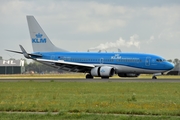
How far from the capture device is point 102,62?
6888cm

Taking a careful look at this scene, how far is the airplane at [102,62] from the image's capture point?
216 ft

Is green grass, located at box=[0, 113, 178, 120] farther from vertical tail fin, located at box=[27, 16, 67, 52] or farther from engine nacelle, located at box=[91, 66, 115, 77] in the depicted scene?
vertical tail fin, located at box=[27, 16, 67, 52]

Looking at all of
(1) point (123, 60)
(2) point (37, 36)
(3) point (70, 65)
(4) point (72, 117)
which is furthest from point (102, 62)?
(4) point (72, 117)

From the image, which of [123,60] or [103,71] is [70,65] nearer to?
[103,71]

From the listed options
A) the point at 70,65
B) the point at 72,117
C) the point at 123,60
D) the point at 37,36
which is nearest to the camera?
the point at 72,117

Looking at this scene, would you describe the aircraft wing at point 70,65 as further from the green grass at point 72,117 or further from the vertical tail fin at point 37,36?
the green grass at point 72,117

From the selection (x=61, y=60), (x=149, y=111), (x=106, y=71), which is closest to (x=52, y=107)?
(x=149, y=111)

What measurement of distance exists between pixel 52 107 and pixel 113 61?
45.0 metres

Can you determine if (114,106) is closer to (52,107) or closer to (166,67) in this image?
(52,107)

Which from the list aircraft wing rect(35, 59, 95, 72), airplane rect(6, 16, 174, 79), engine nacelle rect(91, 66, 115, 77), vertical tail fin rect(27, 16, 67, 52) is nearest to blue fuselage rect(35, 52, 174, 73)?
airplane rect(6, 16, 174, 79)

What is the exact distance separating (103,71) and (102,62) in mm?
2954

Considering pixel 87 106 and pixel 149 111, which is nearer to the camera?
pixel 149 111

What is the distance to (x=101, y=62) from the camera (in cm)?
6906

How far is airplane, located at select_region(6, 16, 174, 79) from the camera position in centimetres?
6594
